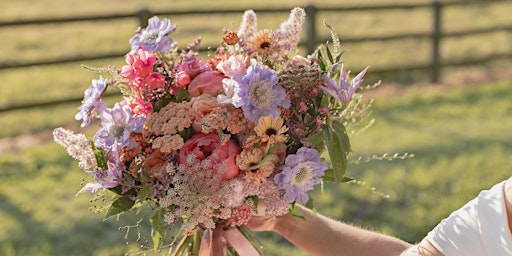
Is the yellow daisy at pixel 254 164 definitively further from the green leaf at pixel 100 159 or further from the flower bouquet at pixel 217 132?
→ the green leaf at pixel 100 159

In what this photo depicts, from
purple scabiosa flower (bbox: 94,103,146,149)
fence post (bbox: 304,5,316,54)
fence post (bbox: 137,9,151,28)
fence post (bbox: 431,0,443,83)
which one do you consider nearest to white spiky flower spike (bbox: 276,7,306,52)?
purple scabiosa flower (bbox: 94,103,146,149)

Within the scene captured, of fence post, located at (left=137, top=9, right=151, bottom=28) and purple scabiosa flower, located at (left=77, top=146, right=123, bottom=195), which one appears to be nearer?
purple scabiosa flower, located at (left=77, top=146, right=123, bottom=195)

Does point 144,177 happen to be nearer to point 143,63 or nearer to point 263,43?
point 143,63

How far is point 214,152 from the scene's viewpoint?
5.98 ft

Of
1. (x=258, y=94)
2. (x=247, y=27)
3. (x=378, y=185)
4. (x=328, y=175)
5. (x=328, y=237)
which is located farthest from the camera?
(x=378, y=185)

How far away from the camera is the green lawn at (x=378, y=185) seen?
196 inches

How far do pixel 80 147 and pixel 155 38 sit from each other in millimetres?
315

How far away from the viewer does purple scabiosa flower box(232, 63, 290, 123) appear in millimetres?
1779

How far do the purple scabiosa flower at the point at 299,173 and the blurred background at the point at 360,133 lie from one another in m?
0.22

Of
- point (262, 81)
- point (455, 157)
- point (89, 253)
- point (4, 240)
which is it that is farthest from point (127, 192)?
point (455, 157)

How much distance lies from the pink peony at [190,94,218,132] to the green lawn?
2781 mm

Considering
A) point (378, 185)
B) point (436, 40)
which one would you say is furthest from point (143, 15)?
point (436, 40)

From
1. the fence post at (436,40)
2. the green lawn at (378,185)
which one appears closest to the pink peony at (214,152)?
the green lawn at (378,185)

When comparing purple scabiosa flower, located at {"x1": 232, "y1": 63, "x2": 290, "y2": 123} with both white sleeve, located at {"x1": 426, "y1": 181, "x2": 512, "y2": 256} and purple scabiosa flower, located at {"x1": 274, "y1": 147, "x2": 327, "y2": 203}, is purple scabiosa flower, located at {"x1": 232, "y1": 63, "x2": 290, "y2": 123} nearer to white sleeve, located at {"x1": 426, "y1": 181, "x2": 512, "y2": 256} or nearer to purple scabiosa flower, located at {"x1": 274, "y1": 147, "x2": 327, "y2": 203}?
purple scabiosa flower, located at {"x1": 274, "y1": 147, "x2": 327, "y2": 203}
